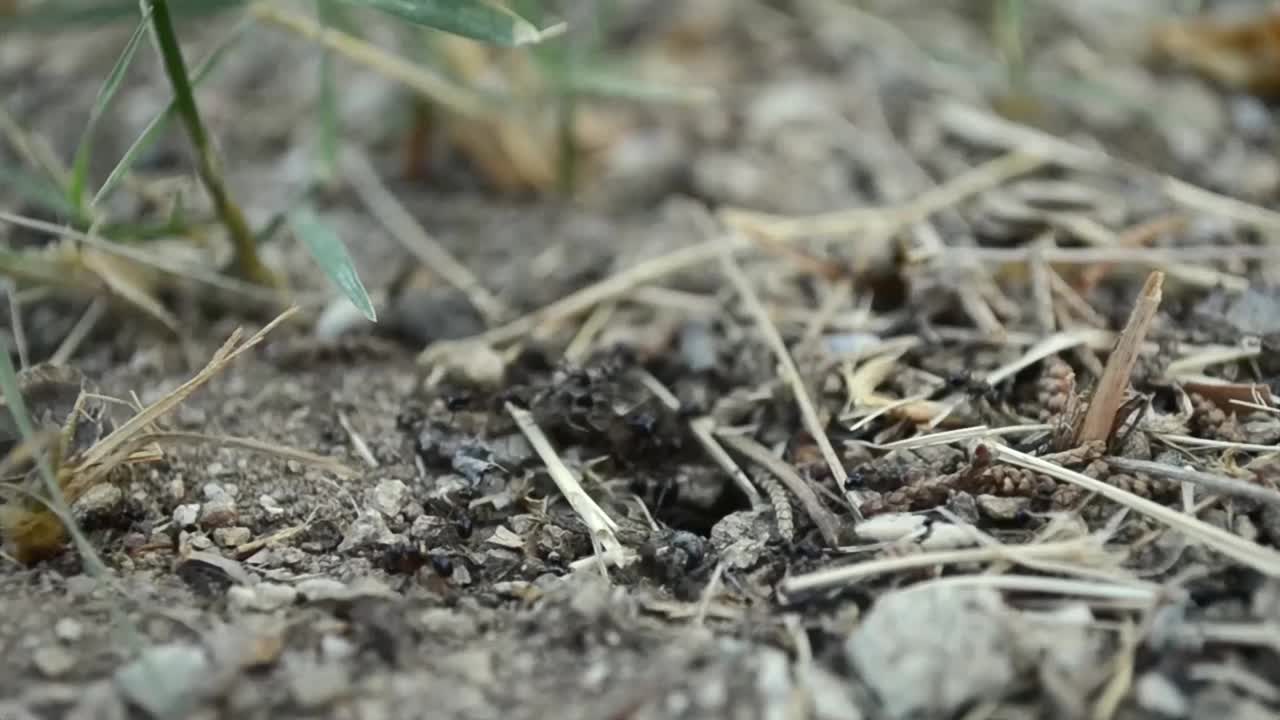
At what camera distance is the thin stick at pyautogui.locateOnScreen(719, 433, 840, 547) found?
3.64ft

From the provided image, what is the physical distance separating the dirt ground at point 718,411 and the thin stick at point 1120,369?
0.03 feet

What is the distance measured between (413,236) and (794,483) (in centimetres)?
81

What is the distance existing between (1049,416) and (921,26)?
1.24 m

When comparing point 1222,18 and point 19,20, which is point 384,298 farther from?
point 1222,18

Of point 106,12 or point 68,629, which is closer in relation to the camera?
point 68,629

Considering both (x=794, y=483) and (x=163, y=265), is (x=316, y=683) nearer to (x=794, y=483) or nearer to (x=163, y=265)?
(x=794, y=483)

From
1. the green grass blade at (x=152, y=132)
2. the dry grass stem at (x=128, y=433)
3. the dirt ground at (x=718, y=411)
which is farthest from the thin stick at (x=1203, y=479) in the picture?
the green grass blade at (x=152, y=132)

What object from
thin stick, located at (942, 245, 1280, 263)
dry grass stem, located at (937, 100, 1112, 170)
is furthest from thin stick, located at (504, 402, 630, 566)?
dry grass stem, located at (937, 100, 1112, 170)

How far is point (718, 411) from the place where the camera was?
1346 millimetres

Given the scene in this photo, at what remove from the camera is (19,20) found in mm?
1517

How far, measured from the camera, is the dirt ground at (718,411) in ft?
3.06

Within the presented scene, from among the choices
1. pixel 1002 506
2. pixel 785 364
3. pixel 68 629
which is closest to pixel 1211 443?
pixel 1002 506

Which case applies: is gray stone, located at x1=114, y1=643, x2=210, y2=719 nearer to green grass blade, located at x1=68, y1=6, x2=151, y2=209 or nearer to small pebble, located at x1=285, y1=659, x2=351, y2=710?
small pebble, located at x1=285, y1=659, x2=351, y2=710

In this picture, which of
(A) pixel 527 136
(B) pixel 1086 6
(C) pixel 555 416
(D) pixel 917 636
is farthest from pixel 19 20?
(B) pixel 1086 6
